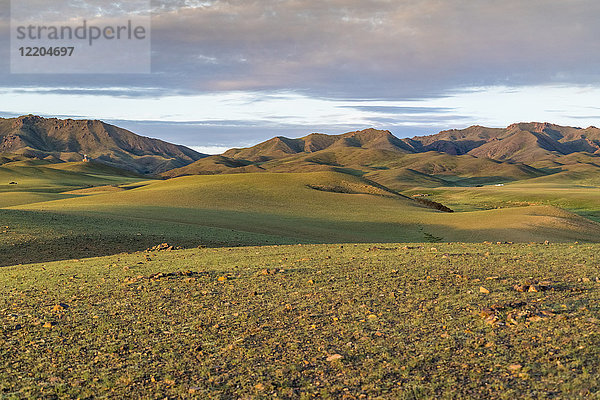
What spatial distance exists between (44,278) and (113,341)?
8.46m

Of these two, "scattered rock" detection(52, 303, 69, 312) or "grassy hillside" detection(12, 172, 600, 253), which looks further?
"grassy hillside" detection(12, 172, 600, 253)

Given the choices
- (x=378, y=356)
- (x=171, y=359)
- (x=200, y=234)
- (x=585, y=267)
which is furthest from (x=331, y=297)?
(x=200, y=234)

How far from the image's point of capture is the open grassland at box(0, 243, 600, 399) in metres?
7.59

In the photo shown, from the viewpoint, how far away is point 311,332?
9.92m

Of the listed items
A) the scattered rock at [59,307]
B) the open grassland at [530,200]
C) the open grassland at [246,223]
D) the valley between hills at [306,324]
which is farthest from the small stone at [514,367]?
the open grassland at [530,200]

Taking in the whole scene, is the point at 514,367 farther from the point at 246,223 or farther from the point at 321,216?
the point at 321,216

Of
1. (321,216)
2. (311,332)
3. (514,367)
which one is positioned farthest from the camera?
(321,216)

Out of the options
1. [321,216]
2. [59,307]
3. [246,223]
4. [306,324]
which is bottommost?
[321,216]

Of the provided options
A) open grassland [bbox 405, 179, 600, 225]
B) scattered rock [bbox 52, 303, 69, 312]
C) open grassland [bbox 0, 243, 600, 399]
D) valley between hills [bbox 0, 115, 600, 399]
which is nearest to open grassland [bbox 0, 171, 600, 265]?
valley between hills [bbox 0, 115, 600, 399]

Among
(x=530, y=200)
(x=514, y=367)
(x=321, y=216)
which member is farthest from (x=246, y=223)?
(x=530, y=200)

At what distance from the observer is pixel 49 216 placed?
3356 cm

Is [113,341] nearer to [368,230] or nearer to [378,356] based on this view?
[378,356]

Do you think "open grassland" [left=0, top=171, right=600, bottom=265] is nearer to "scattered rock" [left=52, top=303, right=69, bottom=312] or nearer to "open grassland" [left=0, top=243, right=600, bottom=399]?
"open grassland" [left=0, top=243, right=600, bottom=399]

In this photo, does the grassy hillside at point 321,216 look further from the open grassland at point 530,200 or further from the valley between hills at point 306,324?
the open grassland at point 530,200
